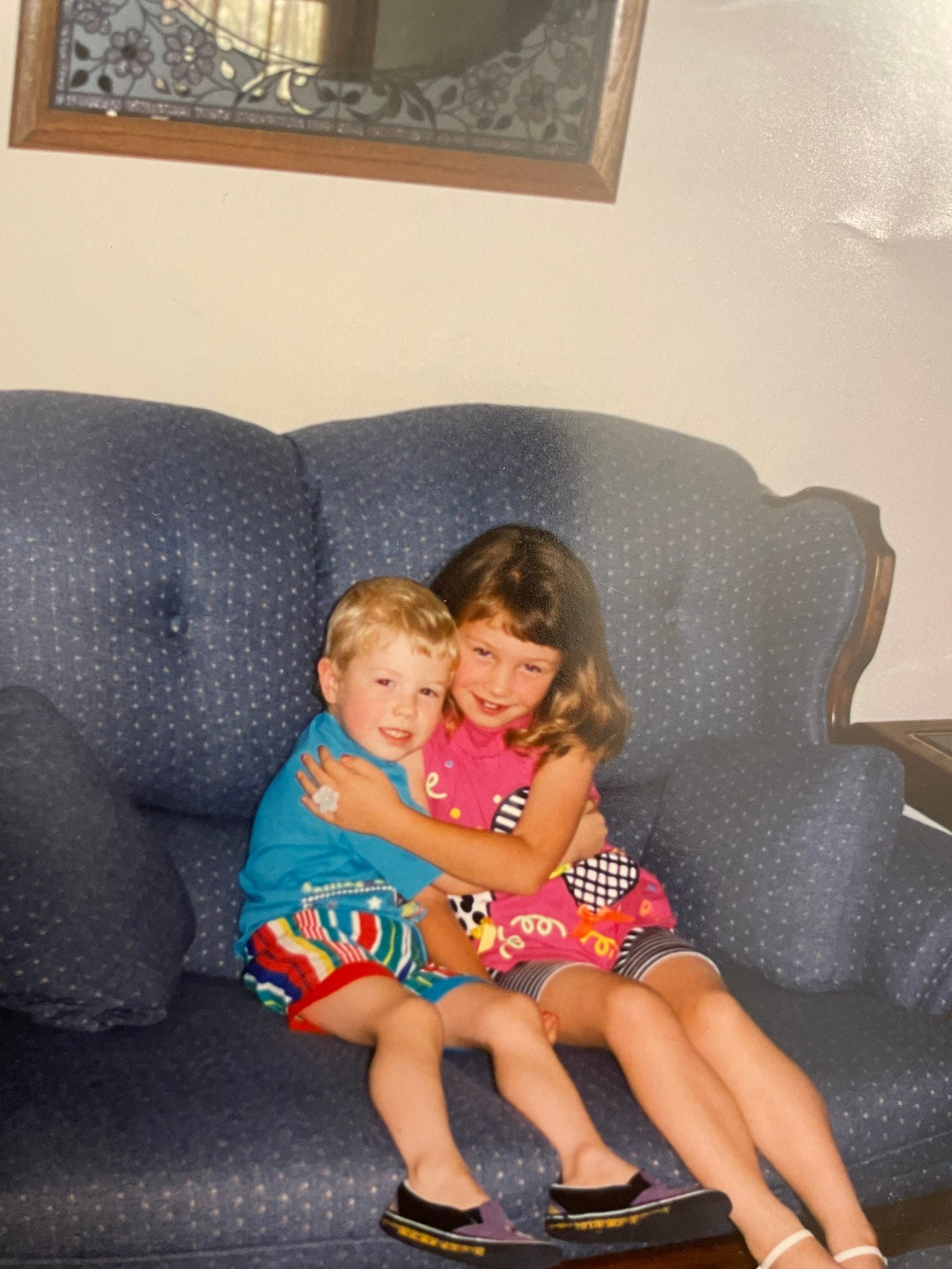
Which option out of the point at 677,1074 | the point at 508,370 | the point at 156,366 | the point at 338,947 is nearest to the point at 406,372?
the point at 508,370

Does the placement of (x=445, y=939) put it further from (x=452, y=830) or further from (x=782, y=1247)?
(x=782, y=1247)

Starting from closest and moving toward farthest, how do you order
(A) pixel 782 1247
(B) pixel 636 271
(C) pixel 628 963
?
1. (A) pixel 782 1247
2. (C) pixel 628 963
3. (B) pixel 636 271

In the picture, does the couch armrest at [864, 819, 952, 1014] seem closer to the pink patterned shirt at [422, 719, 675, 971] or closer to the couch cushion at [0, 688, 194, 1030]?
the pink patterned shirt at [422, 719, 675, 971]

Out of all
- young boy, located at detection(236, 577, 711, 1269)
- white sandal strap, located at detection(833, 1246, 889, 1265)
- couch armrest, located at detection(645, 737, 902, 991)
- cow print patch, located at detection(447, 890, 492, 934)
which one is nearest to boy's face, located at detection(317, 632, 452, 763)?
young boy, located at detection(236, 577, 711, 1269)

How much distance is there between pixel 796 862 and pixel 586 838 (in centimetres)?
29

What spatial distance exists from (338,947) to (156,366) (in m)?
1.02

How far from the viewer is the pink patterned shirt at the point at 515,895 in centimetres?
183

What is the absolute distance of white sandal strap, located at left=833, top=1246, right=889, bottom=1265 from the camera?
1505mm

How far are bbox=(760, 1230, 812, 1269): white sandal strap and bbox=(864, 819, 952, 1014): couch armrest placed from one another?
0.44 m

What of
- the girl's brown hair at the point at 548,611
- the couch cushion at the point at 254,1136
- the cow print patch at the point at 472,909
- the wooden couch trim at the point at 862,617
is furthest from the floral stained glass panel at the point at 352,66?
the couch cushion at the point at 254,1136

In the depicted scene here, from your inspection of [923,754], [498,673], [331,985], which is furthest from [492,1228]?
[923,754]

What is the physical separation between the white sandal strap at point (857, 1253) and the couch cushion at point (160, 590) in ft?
3.11

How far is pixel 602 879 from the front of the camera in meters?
1.89

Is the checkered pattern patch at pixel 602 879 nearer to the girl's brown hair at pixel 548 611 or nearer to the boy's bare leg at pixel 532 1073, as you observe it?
the girl's brown hair at pixel 548 611
